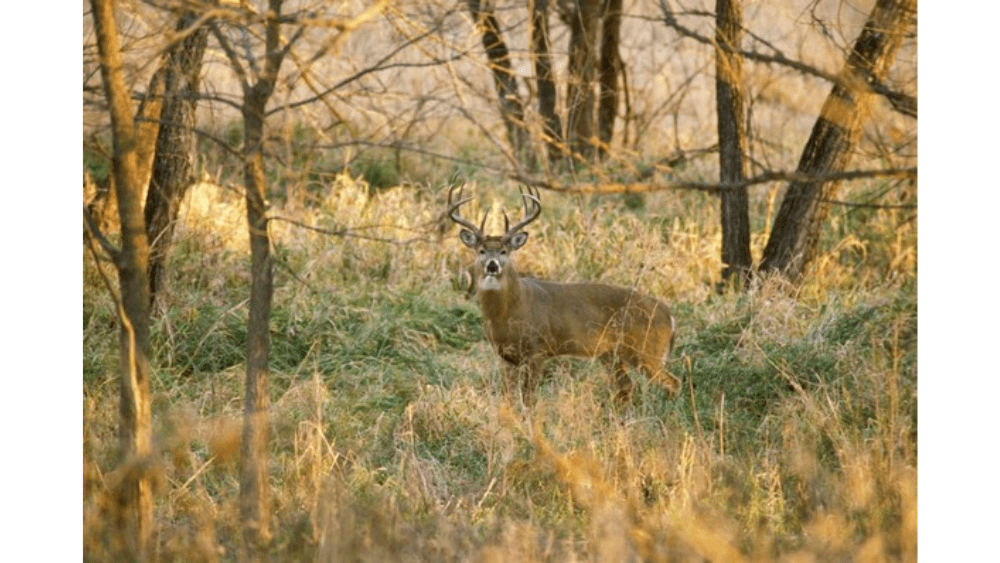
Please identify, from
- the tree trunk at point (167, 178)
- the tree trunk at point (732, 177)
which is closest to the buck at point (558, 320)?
the tree trunk at point (732, 177)

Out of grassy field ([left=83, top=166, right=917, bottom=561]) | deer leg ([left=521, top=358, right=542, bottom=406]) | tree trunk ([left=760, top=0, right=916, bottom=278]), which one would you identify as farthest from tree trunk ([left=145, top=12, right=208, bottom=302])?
tree trunk ([left=760, top=0, right=916, bottom=278])

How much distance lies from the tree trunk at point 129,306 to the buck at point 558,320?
416 cm

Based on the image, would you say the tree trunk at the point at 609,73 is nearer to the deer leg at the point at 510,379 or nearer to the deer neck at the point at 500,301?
the deer neck at the point at 500,301

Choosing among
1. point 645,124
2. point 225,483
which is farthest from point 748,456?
point 645,124

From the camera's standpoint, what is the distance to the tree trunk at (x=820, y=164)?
1052cm

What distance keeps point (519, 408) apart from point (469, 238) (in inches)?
71.1

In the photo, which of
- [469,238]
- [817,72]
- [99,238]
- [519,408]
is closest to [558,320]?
[469,238]

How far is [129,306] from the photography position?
20.0 feet

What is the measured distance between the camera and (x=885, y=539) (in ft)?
21.6

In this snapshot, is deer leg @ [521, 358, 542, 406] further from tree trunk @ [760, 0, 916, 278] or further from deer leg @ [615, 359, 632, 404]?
tree trunk @ [760, 0, 916, 278]

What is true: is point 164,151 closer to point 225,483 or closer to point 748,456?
point 225,483

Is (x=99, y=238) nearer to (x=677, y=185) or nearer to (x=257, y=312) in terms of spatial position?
(x=257, y=312)

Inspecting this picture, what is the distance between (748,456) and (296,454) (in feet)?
8.80

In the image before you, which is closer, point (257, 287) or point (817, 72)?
point (817, 72)
